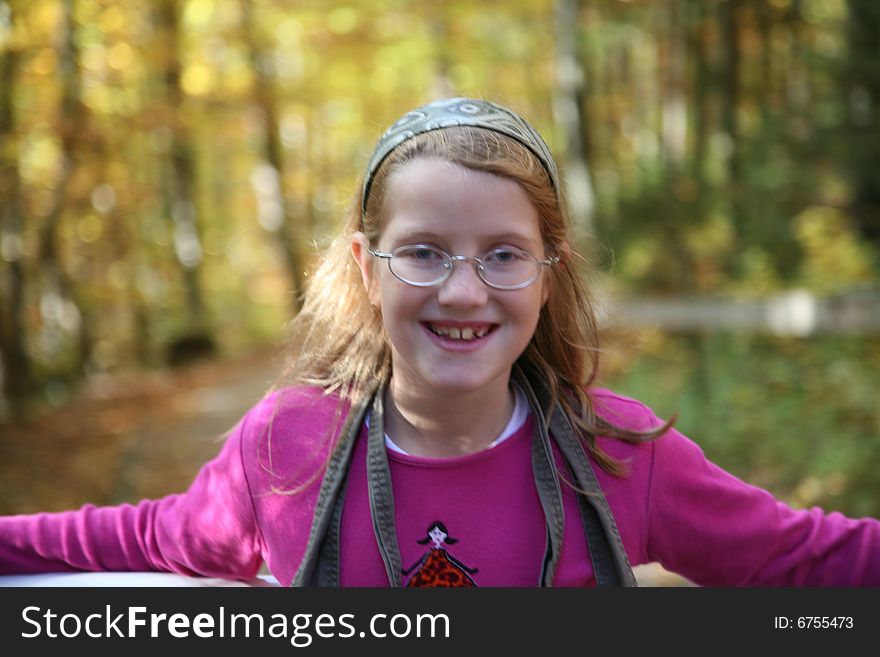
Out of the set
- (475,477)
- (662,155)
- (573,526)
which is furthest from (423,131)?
(662,155)

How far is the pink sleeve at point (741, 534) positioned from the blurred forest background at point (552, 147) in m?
0.73

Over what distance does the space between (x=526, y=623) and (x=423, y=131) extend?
100cm

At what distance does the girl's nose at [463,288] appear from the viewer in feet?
5.79

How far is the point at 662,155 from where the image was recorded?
47.7ft

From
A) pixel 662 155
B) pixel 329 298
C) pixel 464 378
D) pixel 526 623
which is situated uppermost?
pixel 662 155

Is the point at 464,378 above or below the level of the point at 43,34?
below

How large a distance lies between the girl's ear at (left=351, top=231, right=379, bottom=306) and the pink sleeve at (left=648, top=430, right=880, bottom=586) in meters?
0.70

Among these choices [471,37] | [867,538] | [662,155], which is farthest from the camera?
[471,37]

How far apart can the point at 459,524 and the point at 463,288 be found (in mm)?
497

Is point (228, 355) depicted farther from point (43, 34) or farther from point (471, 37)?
point (43, 34)

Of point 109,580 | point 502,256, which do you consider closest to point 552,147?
point 502,256

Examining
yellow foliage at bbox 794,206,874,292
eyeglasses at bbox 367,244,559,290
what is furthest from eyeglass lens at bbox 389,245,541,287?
yellow foliage at bbox 794,206,874,292

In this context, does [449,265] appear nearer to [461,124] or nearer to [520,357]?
[461,124]

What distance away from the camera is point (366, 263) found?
2037 mm
